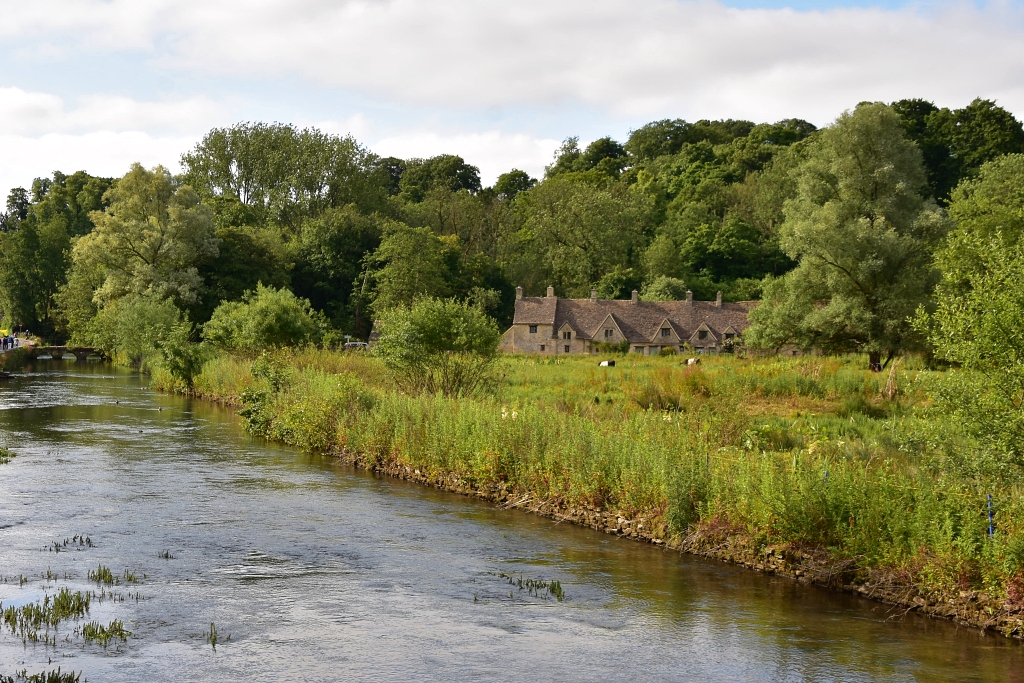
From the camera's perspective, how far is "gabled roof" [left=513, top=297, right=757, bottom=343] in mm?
93750

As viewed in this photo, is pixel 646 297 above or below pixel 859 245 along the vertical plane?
below

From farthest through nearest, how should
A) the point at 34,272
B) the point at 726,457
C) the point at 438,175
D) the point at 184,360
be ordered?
the point at 438,175
the point at 34,272
the point at 184,360
the point at 726,457

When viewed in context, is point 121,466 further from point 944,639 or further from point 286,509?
point 944,639

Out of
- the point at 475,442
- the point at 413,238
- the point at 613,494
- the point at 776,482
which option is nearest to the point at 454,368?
the point at 475,442

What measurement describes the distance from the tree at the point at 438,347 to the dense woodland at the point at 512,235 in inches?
779

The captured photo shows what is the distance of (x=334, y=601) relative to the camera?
1670 centimetres

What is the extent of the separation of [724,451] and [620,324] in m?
73.3

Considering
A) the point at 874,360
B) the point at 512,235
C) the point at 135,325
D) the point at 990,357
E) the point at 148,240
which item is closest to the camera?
the point at 990,357

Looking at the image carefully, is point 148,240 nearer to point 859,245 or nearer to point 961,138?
point 859,245

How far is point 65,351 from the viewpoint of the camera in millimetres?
95500

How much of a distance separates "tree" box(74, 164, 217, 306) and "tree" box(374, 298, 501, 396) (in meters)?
49.5

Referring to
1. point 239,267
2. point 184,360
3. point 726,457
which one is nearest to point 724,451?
point 726,457

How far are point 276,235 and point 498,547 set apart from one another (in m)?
79.8

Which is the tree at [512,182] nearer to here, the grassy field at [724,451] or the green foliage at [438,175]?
the green foliage at [438,175]
